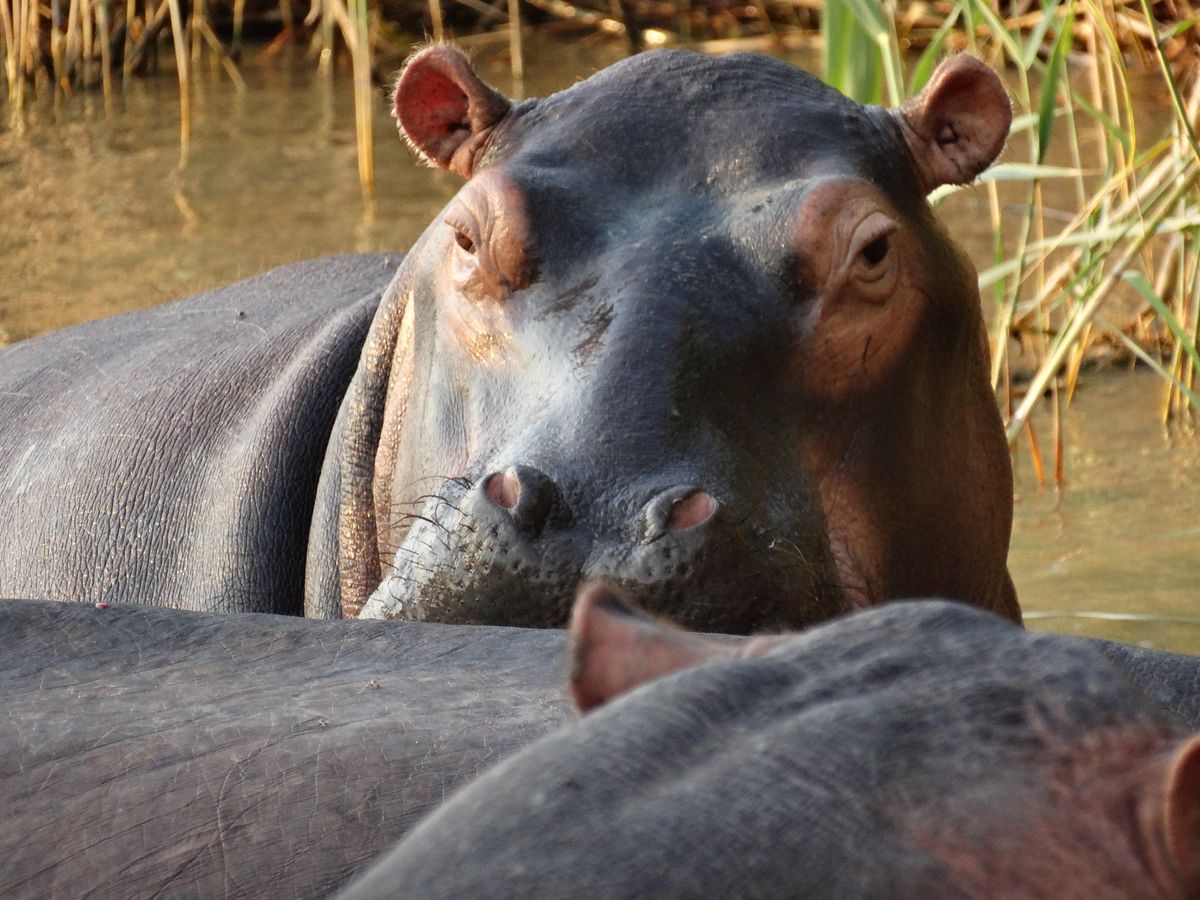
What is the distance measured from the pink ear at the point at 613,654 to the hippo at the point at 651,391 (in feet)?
4.10

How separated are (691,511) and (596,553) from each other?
12cm

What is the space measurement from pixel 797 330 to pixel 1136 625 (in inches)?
59.6

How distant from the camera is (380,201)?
25.7 ft

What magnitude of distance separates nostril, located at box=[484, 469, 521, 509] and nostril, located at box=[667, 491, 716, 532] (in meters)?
0.19

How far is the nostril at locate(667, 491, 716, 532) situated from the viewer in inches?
95.7

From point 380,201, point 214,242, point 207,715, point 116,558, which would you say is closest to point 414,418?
point 116,558

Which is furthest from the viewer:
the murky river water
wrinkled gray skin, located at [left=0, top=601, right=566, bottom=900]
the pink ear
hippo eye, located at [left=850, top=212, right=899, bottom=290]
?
the murky river water

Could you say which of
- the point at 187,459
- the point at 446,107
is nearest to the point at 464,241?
the point at 446,107

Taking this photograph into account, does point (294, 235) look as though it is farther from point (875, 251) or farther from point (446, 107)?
point (875, 251)

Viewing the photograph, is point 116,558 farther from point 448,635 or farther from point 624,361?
point 448,635

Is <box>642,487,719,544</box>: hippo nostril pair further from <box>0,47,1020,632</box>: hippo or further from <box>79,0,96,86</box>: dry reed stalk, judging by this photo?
<box>79,0,96,86</box>: dry reed stalk

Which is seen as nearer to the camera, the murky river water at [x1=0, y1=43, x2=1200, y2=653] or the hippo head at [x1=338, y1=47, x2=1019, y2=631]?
the hippo head at [x1=338, y1=47, x2=1019, y2=631]

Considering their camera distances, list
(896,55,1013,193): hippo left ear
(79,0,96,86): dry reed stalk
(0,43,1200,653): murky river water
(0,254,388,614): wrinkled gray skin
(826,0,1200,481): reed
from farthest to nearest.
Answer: (79,0,96,86): dry reed stalk < (0,43,1200,653): murky river water < (826,0,1200,481): reed < (0,254,388,614): wrinkled gray skin < (896,55,1013,193): hippo left ear

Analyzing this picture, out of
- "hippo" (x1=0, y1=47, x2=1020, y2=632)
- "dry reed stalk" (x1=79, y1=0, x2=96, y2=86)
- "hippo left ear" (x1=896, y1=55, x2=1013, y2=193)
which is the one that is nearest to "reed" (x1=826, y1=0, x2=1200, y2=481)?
"hippo left ear" (x1=896, y1=55, x2=1013, y2=193)
